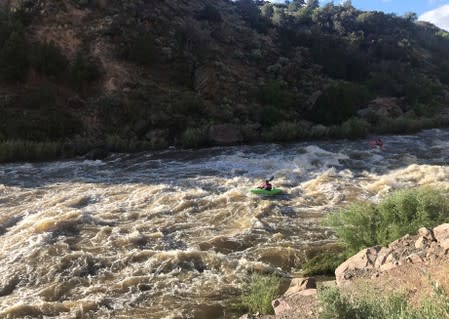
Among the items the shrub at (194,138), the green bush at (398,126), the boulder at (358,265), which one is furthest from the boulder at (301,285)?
the green bush at (398,126)

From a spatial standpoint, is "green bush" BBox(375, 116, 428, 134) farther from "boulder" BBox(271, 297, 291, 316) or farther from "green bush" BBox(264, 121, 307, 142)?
"boulder" BBox(271, 297, 291, 316)

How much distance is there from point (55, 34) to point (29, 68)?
3528mm

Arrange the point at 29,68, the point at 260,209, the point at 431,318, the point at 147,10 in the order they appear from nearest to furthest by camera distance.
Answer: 1. the point at 431,318
2. the point at 260,209
3. the point at 29,68
4. the point at 147,10

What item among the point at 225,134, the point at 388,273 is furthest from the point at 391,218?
the point at 225,134

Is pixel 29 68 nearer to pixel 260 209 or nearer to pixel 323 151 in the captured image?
pixel 323 151

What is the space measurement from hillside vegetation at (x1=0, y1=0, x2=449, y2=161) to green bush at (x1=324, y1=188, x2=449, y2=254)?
441 inches

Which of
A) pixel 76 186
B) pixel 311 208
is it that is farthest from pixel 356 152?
pixel 76 186

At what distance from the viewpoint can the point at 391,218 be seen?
7.18 metres

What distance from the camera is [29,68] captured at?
2062 cm

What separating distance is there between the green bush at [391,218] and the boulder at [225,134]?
10960 mm

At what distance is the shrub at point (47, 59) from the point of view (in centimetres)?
2070

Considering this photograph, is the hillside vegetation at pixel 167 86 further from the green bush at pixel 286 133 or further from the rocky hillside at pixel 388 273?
the rocky hillside at pixel 388 273

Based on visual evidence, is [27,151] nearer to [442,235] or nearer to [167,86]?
[167,86]

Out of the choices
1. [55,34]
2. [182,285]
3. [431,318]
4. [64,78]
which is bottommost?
[182,285]
